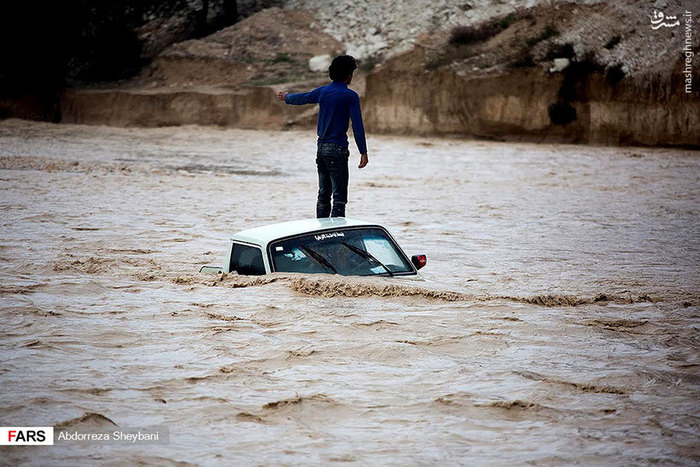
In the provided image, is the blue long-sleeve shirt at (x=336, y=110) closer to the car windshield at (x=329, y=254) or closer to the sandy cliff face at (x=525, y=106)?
the car windshield at (x=329, y=254)

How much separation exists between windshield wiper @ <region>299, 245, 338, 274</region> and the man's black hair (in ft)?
9.15

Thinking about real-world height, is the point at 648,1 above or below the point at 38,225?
above

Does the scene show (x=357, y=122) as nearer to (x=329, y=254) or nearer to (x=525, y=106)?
(x=329, y=254)

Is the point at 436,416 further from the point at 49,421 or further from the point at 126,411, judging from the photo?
the point at 49,421

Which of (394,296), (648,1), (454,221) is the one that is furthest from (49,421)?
(648,1)

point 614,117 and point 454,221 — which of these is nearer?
point 454,221

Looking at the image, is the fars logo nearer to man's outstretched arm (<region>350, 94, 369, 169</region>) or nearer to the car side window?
the car side window

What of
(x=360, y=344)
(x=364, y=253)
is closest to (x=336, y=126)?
(x=364, y=253)

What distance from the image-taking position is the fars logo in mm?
4430

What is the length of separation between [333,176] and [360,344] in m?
3.42

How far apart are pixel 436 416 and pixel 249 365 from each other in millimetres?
1374

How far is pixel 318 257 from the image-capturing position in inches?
276

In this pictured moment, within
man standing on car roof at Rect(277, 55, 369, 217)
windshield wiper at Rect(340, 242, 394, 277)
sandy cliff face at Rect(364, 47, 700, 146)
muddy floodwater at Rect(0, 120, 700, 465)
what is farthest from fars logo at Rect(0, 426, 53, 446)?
sandy cliff face at Rect(364, 47, 700, 146)

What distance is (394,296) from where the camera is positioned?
280 inches
